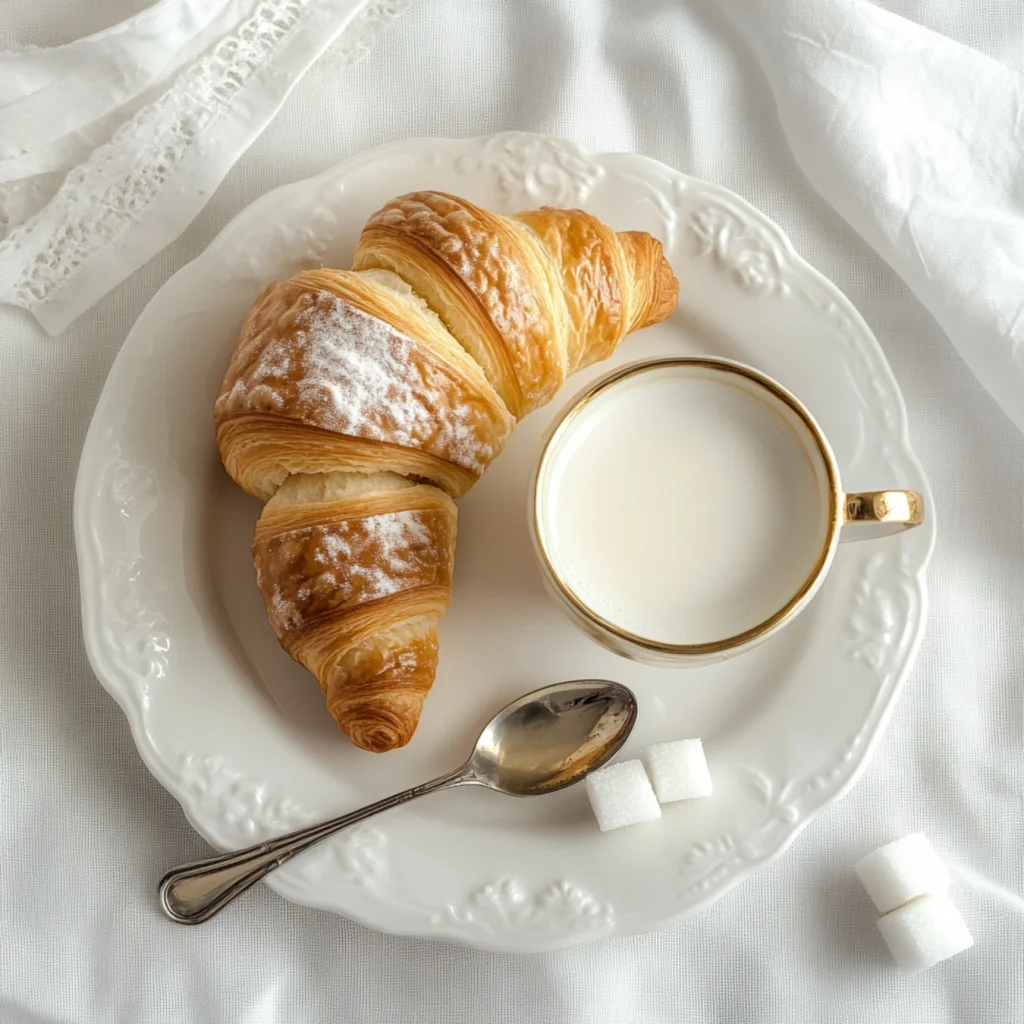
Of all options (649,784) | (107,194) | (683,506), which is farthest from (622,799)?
(107,194)

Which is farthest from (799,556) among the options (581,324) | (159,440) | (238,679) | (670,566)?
(159,440)

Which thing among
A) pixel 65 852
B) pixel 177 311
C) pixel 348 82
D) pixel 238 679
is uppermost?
pixel 348 82

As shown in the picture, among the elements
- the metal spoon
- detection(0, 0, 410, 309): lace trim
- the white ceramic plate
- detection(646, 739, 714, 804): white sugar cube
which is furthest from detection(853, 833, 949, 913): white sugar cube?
detection(0, 0, 410, 309): lace trim

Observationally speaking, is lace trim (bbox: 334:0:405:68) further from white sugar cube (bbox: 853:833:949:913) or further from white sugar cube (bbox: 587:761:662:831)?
white sugar cube (bbox: 853:833:949:913)

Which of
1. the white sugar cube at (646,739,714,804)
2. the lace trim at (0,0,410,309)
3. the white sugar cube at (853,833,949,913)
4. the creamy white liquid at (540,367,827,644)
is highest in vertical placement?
the lace trim at (0,0,410,309)

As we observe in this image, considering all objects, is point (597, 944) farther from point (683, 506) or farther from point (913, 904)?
point (683, 506)

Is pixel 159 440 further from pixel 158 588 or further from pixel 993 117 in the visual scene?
pixel 993 117
